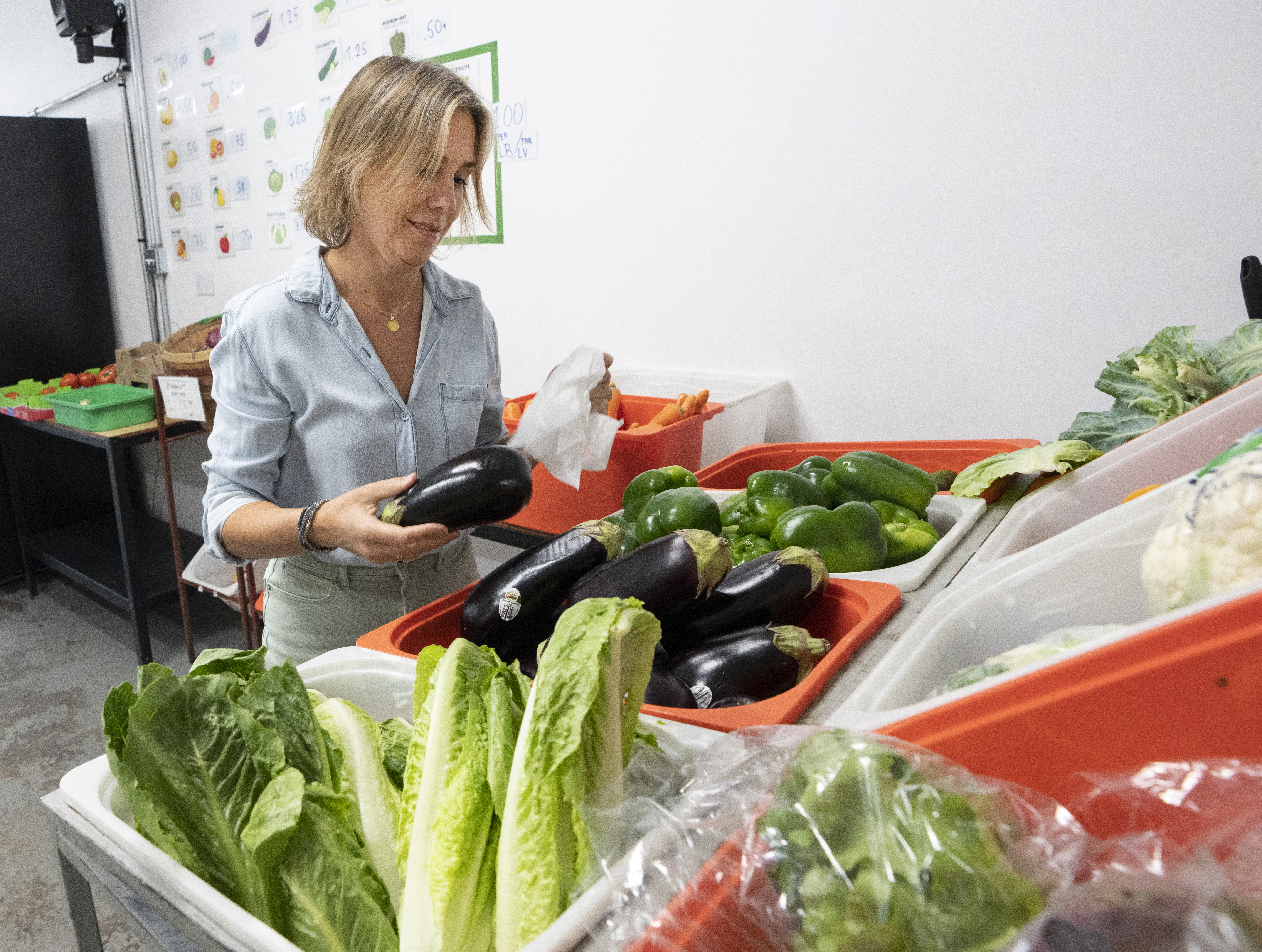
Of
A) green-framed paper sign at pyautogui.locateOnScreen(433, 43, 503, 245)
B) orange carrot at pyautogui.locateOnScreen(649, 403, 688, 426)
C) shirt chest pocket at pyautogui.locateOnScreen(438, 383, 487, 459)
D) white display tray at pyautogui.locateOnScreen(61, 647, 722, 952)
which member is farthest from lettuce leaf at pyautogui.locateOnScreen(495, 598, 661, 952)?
green-framed paper sign at pyautogui.locateOnScreen(433, 43, 503, 245)

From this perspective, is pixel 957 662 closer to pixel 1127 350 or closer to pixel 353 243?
pixel 1127 350

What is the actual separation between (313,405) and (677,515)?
0.66 meters

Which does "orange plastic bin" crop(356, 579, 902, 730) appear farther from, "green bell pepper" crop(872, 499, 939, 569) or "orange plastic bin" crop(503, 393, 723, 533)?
"orange plastic bin" crop(503, 393, 723, 533)

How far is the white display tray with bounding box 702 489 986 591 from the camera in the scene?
114cm

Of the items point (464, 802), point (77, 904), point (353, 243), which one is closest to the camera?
point (464, 802)

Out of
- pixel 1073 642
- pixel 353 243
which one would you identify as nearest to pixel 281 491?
pixel 353 243

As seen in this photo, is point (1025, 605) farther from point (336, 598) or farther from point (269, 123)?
point (269, 123)

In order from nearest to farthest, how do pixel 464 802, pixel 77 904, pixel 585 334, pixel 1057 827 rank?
pixel 1057 827 < pixel 464 802 < pixel 77 904 < pixel 585 334

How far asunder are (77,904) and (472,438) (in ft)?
3.18

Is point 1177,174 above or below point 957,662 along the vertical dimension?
above

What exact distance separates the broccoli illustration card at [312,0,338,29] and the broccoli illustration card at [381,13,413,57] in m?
0.27

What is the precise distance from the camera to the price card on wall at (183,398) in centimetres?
293

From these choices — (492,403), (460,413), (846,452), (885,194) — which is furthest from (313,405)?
(885,194)

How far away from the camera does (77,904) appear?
0.79 m
